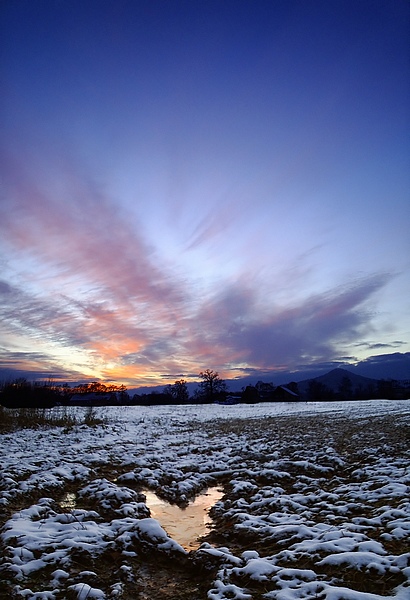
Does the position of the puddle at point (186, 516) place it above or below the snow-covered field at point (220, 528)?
below

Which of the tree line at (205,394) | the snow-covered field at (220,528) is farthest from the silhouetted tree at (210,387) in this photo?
the snow-covered field at (220,528)

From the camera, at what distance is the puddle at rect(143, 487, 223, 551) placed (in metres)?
6.99

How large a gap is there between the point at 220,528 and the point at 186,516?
1.37 meters

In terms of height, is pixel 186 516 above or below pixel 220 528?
below

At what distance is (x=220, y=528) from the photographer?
280 inches

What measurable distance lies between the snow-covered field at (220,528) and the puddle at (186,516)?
246 mm

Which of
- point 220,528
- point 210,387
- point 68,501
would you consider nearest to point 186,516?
point 220,528

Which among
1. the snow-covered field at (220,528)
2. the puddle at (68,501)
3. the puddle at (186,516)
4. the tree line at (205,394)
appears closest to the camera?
the snow-covered field at (220,528)

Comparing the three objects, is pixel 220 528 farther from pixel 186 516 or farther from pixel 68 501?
pixel 68 501

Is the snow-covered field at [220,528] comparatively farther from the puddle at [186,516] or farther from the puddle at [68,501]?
the puddle at [186,516]

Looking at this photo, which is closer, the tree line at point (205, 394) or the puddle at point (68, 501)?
the puddle at point (68, 501)

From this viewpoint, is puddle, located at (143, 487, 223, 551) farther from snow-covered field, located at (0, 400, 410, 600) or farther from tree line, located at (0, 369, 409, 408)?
tree line, located at (0, 369, 409, 408)

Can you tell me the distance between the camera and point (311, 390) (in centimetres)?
12788

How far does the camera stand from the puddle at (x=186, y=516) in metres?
6.99
